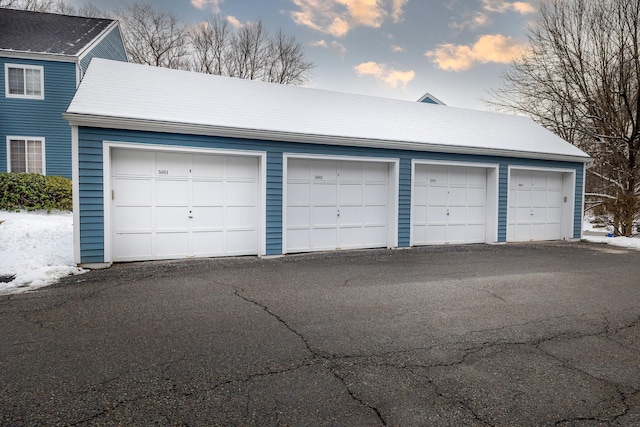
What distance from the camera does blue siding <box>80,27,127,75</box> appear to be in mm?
15059

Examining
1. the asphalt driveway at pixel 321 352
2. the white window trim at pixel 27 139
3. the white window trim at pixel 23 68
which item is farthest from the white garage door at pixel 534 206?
the white window trim at pixel 23 68

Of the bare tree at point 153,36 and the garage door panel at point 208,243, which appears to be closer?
the garage door panel at point 208,243

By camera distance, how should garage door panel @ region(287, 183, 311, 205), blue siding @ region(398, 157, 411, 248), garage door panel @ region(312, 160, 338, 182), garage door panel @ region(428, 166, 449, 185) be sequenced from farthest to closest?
1. garage door panel @ region(428, 166, 449, 185)
2. blue siding @ region(398, 157, 411, 248)
3. garage door panel @ region(312, 160, 338, 182)
4. garage door panel @ region(287, 183, 311, 205)

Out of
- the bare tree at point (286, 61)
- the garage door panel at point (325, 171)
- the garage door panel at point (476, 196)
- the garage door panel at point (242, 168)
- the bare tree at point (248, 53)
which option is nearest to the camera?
the garage door panel at point (242, 168)

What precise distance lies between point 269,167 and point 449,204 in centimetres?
536

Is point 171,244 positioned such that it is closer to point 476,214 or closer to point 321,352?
point 321,352

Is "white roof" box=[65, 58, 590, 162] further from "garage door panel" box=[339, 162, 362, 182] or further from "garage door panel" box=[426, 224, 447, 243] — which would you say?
"garage door panel" box=[426, 224, 447, 243]

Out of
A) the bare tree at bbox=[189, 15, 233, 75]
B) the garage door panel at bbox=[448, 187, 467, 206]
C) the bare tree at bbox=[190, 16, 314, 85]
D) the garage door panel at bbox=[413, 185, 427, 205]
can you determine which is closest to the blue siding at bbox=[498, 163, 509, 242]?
the garage door panel at bbox=[448, 187, 467, 206]

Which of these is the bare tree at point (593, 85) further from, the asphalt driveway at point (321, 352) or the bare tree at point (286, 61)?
the bare tree at point (286, 61)

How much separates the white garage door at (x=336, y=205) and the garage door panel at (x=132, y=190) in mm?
3038

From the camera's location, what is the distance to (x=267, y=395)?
2.71 metres

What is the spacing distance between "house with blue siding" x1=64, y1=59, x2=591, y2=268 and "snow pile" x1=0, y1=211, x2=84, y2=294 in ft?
2.30

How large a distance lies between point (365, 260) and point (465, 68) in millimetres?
12789

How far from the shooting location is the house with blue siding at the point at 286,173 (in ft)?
25.3
